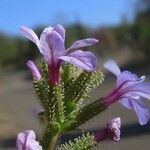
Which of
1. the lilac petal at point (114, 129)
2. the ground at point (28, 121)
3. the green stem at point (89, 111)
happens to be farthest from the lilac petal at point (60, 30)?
the ground at point (28, 121)

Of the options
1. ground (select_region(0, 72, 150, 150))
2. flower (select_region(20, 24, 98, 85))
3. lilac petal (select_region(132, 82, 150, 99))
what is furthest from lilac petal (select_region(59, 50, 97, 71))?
ground (select_region(0, 72, 150, 150))

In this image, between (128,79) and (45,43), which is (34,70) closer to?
(45,43)

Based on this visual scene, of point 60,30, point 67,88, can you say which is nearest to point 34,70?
point 67,88

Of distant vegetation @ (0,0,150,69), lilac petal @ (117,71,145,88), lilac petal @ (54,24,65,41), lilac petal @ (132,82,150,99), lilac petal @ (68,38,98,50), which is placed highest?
distant vegetation @ (0,0,150,69)

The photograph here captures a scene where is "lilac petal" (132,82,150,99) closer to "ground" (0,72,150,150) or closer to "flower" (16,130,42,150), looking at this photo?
"flower" (16,130,42,150)

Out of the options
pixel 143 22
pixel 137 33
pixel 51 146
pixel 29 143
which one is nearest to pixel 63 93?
pixel 51 146

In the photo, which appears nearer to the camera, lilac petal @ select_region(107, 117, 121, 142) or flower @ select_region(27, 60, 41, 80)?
flower @ select_region(27, 60, 41, 80)

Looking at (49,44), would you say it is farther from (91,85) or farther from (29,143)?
(29,143)
